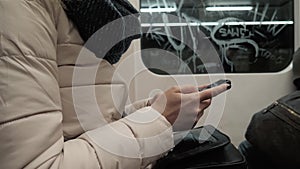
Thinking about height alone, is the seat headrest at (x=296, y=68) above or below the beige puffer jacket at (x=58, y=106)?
below

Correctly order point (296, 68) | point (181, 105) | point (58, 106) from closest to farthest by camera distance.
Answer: point (58, 106), point (181, 105), point (296, 68)

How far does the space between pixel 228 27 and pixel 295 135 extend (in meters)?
0.76

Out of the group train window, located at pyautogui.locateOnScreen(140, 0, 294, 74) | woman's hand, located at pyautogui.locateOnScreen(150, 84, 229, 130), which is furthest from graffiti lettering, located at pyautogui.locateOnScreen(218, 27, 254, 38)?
woman's hand, located at pyautogui.locateOnScreen(150, 84, 229, 130)

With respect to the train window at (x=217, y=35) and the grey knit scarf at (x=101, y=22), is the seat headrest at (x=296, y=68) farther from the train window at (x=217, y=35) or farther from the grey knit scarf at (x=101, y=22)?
the grey knit scarf at (x=101, y=22)

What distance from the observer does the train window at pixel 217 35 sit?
5.15 feet

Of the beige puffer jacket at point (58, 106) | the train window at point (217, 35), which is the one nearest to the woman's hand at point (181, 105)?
the beige puffer jacket at point (58, 106)

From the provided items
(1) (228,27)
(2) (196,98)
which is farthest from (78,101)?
(1) (228,27)

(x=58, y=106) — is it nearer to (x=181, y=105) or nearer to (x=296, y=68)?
(x=181, y=105)

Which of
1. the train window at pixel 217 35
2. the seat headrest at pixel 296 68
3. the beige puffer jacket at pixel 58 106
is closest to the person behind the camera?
the beige puffer jacket at pixel 58 106

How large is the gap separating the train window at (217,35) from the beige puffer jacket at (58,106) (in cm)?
86

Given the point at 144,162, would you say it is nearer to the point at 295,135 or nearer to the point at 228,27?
the point at 295,135

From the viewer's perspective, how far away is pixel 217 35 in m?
1.58

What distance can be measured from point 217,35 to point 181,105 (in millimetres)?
927

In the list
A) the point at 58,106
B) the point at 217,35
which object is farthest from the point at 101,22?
the point at 217,35
